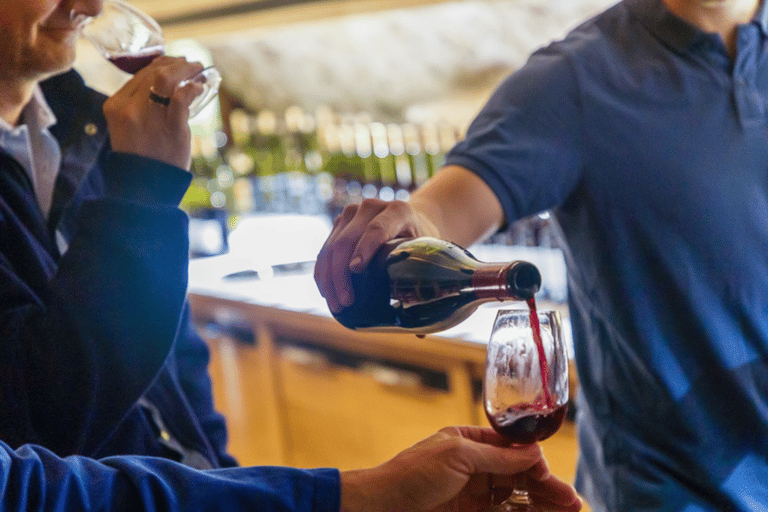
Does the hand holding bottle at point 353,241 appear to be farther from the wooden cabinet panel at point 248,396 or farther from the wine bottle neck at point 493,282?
the wooden cabinet panel at point 248,396

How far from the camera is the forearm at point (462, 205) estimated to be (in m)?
1.09

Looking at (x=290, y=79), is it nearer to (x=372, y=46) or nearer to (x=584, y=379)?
(x=372, y=46)

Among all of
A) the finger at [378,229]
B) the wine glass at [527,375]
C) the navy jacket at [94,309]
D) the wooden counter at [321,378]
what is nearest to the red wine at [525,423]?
the wine glass at [527,375]

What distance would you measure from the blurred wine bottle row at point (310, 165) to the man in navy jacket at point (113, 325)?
128cm

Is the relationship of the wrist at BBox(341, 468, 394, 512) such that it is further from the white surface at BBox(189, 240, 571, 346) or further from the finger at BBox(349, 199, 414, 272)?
the white surface at BBox(189, 240, 571, 346)

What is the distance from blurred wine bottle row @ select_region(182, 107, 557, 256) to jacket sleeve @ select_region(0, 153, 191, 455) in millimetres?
1307

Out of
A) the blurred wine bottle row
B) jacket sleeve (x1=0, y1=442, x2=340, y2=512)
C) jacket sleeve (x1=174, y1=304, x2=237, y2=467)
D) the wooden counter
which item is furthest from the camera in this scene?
the blurred wine bottle row

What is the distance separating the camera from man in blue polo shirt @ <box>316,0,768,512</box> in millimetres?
1050

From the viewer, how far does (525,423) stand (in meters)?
0.85

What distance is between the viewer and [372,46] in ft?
8.89

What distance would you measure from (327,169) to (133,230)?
2.07 metres

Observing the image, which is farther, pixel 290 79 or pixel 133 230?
pixel 290 79

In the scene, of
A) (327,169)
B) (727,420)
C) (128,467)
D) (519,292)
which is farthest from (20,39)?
(327,169)

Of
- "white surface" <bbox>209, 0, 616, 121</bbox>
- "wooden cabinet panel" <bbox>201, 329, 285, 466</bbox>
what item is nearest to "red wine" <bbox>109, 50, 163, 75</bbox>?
"white surface" <bbox>209, 0, 616, 121</bbox>
